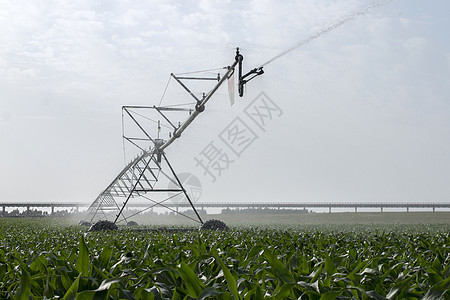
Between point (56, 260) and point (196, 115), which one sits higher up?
point (196, 115)

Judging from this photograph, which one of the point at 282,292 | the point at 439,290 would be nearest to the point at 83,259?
the point at 282,292

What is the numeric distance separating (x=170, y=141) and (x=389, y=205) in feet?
275

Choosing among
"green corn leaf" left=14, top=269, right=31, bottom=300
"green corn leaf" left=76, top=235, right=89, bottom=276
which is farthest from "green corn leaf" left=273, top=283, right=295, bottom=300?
"green corn leaf" left=76, top=235, right=89, bottom=276

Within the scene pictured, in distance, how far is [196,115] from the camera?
1611 centimetres

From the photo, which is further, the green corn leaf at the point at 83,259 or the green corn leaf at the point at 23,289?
the green corn leaf at the point at 83,259

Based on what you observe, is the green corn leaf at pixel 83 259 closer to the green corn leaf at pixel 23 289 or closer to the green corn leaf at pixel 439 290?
the green corn leaf at pixel 23 289

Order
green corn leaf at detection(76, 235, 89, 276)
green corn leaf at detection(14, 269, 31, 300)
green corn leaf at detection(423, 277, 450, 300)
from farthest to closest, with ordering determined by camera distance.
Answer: green corn leaf at detection(76, 235, 89, 276) → green corn leaf at detection(14, 269, 31, 300) → green corn leaf at detection(423, 277, 450, 300)

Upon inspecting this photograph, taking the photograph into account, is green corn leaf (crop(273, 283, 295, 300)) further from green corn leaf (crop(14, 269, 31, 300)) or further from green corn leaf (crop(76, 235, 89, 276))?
green corn leaf (crop(76, 235, 89, 276))

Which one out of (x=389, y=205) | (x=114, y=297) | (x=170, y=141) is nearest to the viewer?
(x=114, y=297)

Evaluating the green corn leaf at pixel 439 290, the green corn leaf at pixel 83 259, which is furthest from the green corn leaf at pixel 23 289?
the green corn leaf at pixel 439 290

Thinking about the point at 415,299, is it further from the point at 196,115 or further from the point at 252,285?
the point at 196,115

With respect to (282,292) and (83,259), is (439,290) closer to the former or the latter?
(282,292)

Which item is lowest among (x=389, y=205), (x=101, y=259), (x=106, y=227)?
(x=389, y=205)

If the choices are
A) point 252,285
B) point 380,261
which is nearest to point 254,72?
point 380,261
